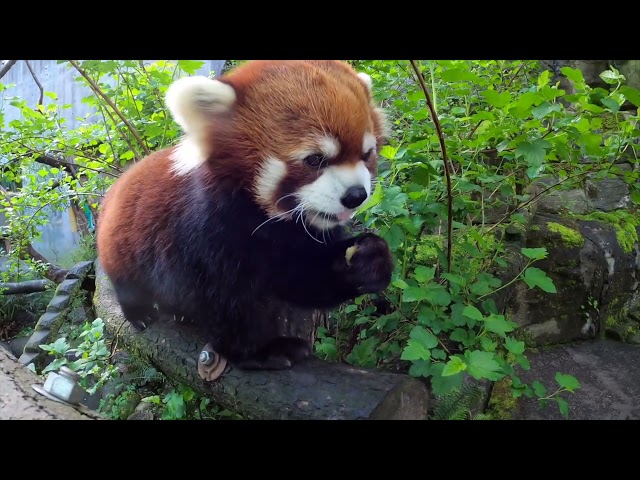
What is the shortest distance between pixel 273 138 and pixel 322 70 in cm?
25

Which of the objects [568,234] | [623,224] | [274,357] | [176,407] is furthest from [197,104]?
[623,224]

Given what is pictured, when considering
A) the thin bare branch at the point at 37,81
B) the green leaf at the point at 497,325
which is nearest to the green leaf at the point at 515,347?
the green leaf at the point at 497,325

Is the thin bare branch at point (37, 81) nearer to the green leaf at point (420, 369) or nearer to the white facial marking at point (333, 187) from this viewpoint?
the white facial marking at point (333, 187)

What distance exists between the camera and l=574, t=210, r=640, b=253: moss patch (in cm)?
251

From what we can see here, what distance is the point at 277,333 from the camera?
4.49 ft

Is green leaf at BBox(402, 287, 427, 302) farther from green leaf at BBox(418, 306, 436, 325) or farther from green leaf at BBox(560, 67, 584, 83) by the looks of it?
green leaf at BBox(560, 67, 584, 83)

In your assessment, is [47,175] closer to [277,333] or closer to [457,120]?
[277,333]

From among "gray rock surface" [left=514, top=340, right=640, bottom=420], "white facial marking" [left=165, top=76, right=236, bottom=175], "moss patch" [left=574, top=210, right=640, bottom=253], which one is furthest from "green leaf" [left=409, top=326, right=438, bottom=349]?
"moss patch" [left=574, top=210, right=640, bottom=253]

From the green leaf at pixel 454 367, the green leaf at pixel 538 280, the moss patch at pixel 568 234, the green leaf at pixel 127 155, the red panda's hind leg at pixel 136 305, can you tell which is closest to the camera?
the green leaf at pixel 454 367

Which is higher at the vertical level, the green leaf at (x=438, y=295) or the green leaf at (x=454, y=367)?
the green leaf at (x=438, y=295)

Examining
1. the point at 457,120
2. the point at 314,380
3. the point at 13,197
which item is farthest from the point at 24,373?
the point at 457,120

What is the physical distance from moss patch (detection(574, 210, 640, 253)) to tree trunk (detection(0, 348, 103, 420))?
2.71 metres

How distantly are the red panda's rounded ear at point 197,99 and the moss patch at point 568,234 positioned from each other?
2019mm

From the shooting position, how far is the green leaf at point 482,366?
3.34 ft
